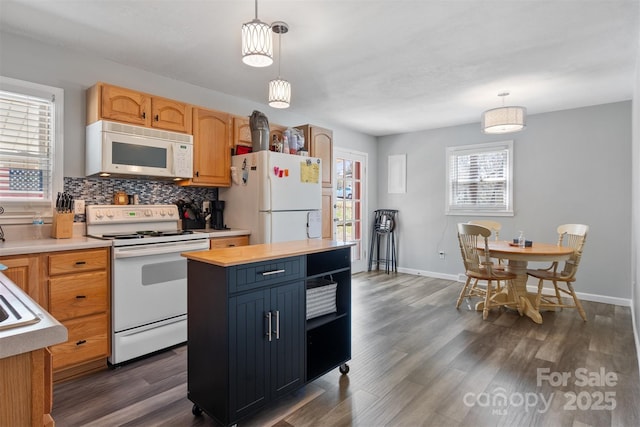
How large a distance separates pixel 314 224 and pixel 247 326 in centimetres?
218

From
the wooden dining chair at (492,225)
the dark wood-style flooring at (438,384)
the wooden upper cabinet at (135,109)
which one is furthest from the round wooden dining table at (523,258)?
the wooden upper cabinet at (135,109)

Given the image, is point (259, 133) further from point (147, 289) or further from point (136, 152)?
point (147, 289)

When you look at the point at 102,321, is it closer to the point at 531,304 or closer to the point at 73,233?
the point at 73,233

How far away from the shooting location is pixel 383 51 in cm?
287

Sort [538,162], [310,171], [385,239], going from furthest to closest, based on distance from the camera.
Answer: [385,239]
[538,162]
[310,171]

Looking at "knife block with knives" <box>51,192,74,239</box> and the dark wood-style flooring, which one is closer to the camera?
the dark wood-style flooring

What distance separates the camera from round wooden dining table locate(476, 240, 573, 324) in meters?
3.44

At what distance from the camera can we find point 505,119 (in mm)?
3557

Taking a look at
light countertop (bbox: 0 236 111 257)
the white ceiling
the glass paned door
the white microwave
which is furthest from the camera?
the glass paned door

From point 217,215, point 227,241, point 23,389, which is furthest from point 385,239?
point 23,389

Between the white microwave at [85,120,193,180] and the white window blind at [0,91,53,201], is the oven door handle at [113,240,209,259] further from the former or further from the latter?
the white window blind at [0,91,53,201]

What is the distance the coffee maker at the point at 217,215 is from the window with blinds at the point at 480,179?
3.56 meters

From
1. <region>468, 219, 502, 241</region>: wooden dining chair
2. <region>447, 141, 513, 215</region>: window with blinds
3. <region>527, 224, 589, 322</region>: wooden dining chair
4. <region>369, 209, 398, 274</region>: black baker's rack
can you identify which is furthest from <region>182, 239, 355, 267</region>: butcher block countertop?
<region>369, 209, 398, 274</region>: black baker's rack

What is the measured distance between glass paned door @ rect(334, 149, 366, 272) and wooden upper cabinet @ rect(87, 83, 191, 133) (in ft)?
9.13
